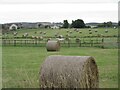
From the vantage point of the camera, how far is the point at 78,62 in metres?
9.27

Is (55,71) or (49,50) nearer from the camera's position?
(55,71)

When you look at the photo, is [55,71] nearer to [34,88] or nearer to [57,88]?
[57,88]

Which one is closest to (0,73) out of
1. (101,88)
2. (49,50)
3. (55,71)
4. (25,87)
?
(25,87)

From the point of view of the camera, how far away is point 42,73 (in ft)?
30.8

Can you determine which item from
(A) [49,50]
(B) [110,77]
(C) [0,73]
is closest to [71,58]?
(B) [110,77]

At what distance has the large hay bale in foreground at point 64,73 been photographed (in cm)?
906

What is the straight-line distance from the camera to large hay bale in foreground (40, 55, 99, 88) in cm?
906

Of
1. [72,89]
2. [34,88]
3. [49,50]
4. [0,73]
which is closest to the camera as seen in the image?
[72,89]

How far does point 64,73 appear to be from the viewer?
9094mm

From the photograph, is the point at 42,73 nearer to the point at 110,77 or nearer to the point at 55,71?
the point at 55,71

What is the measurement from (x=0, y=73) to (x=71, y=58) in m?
6.54

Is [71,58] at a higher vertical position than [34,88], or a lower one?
higher

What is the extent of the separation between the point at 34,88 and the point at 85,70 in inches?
81.5

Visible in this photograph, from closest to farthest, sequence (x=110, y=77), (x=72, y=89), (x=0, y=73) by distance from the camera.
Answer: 1. (x=72, y=89)
2. (x=110, y=77)
3. (x=0, y=73)
